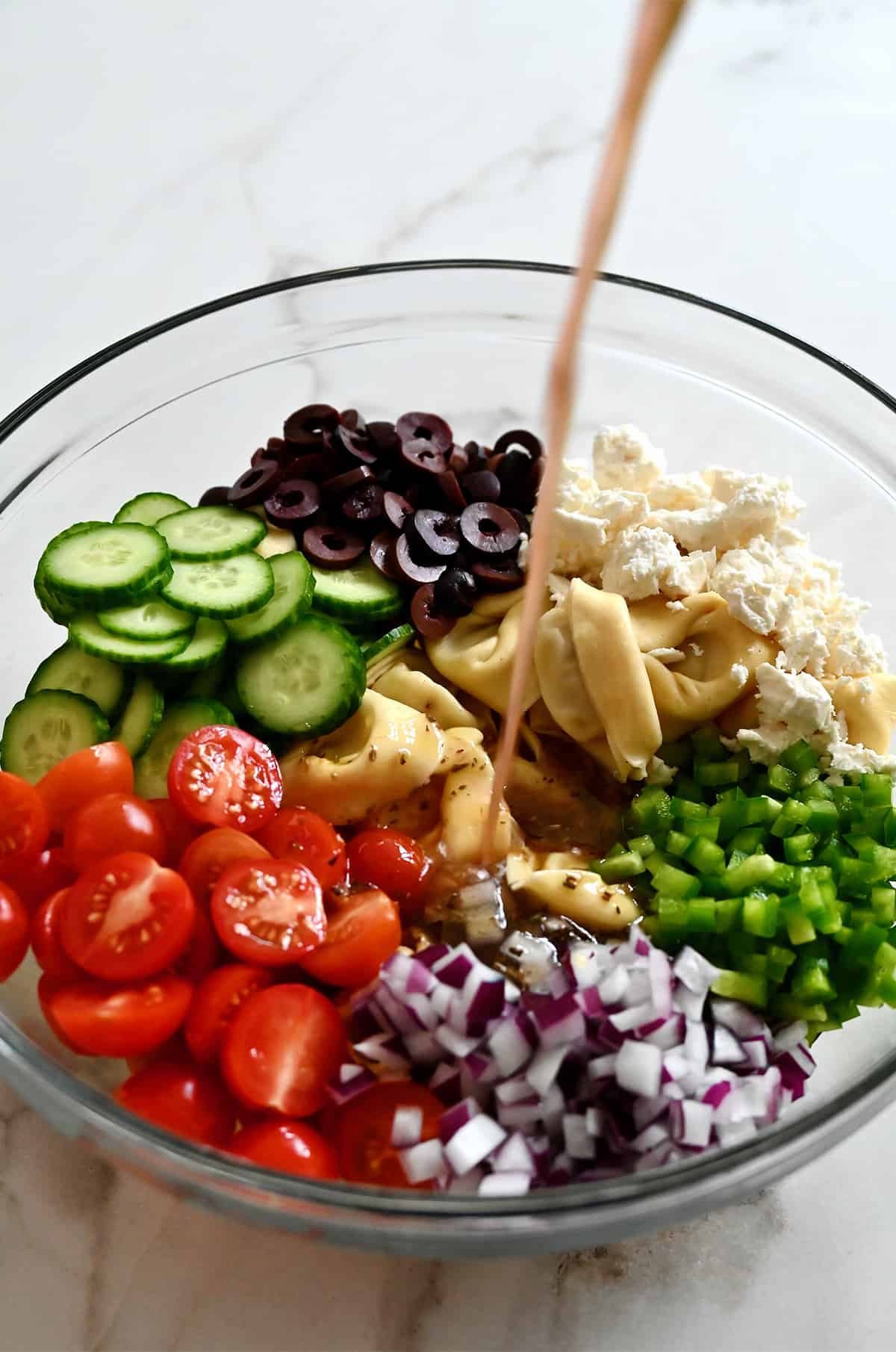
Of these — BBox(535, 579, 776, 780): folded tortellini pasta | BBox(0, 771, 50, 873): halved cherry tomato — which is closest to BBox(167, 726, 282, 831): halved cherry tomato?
BBox(0, 771, 50, 873): halved cherry tomato

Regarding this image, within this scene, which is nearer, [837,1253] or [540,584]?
[837,1253]

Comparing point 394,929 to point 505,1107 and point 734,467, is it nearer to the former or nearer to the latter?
point 505,1107

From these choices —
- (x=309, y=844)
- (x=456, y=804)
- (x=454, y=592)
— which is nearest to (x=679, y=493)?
(x=454, y=592)

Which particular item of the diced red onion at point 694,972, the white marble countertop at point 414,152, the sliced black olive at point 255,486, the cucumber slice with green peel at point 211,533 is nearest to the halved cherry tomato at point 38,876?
the cucumber slice with green peel at point 211,533

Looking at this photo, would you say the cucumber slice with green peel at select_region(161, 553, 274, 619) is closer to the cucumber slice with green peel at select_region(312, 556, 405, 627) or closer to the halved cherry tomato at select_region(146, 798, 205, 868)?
the cucumber slice with green peel at select_region(312, 556, 405, 627)

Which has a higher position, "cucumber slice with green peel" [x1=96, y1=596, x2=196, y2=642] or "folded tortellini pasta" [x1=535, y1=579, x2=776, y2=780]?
"folded tortellini pasta" [x1=535, y1=579, x2=776, y2=780]

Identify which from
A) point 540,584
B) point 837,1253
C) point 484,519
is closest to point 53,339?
point 484,519

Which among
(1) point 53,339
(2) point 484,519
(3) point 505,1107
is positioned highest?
(1) point 53,339
